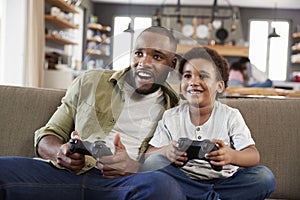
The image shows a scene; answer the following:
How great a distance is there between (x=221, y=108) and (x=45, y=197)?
0.59 m

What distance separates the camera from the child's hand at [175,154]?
133 cm

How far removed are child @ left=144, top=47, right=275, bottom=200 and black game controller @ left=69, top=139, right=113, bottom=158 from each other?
133 mm

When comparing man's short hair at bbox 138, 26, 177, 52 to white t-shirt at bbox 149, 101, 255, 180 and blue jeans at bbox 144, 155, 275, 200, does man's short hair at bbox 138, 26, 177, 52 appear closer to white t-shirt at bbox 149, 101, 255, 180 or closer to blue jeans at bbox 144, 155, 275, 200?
white t-shirt at bbox 149, 101, 255, 180

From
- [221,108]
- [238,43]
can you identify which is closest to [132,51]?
[221,108]

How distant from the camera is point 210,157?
1304mm

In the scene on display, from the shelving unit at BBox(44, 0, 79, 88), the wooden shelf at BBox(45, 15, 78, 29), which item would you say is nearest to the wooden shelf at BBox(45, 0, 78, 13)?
the shelving unit at BBox(44, 0, 79, 88)

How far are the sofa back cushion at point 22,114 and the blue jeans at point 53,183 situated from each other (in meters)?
0.38

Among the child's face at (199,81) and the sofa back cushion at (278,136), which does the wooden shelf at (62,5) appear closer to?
the sofa back cushion at (278,136)

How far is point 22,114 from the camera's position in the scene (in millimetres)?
1862

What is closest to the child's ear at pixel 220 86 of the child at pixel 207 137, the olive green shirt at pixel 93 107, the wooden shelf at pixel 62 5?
the child at pixel 207 137

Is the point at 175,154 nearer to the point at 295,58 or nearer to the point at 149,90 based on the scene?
the point at 149,90

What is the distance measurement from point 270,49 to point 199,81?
29.9 ft

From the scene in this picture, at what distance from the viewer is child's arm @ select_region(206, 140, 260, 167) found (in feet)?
4.28

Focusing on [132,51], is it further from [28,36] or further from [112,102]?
[28,36]
